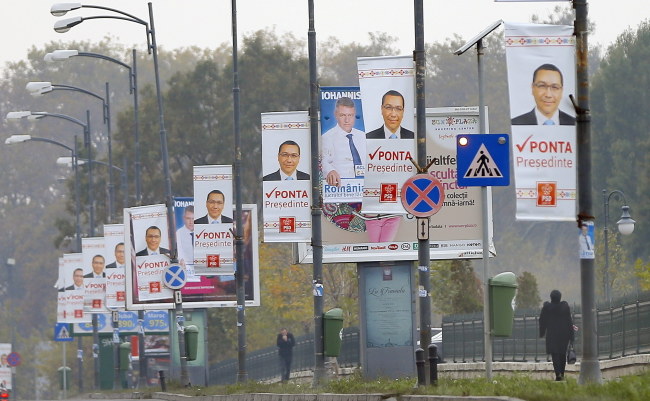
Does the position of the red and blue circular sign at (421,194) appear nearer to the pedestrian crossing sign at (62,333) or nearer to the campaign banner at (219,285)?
the campaign banner at (219,285)

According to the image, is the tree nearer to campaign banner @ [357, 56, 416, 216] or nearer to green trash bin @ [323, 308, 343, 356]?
green trash bin @ [323, 308, 343, 356]

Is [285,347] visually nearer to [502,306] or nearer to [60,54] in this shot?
[60,54]

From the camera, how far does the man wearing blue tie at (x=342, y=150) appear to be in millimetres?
36844

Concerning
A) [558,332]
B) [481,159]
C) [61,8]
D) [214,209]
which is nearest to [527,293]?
[214,209]

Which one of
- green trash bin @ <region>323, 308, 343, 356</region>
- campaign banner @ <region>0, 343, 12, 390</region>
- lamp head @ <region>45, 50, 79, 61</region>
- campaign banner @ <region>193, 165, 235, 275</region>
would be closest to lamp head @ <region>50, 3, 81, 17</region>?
lamp head @ <region>45, 50, 79, 61</region>

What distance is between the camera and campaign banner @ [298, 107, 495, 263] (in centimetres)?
3947

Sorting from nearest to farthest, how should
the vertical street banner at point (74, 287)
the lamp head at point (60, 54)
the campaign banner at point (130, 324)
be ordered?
the lamp head at point (60, 54) < the vertical street banner at point (74, 287) < the campaign banner at point (130, 324)

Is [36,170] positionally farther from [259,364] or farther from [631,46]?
[259,364]

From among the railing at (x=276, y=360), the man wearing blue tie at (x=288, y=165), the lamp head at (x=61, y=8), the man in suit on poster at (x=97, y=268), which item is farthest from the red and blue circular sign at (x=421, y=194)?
the man in suit on poster at (x=97, y=268)

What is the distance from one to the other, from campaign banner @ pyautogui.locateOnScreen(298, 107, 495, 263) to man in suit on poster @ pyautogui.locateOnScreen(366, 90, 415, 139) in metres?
8.37

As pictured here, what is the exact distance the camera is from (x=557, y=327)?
30969 millimetres

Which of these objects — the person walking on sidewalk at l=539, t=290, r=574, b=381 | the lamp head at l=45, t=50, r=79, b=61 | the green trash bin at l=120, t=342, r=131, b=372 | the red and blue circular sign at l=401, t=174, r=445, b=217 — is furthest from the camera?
the green trash bin at l=120, t=342, r=131, b=372

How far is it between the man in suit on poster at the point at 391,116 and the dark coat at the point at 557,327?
3.89m

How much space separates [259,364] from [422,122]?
38432 mm
